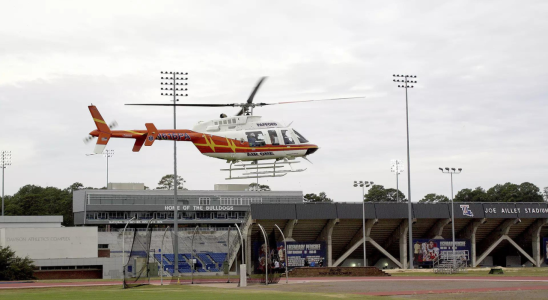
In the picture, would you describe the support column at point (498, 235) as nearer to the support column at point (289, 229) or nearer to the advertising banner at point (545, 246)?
the advertising banner at point (545, 246)

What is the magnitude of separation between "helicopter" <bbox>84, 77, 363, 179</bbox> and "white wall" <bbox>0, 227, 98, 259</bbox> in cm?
3732

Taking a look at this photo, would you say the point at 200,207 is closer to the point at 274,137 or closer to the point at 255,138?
the point at 274,137

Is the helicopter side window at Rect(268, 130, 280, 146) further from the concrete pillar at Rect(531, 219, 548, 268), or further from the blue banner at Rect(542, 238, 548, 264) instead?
the blue banner at Rect(542, 238, 548, 264)

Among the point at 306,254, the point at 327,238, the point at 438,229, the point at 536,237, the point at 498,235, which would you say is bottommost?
the point at 306,254

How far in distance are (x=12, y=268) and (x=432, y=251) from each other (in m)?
49.1

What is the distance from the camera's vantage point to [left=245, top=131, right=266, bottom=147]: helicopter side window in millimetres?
45594

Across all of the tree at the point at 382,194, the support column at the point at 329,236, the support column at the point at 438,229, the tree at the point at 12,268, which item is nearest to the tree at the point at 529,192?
the tree at the point at 382,194

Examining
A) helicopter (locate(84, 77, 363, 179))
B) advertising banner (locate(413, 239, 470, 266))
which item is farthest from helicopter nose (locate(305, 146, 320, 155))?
advertising banner (locate(413, 239, 470, 266))

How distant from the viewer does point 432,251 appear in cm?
8844

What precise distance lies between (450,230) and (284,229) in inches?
910

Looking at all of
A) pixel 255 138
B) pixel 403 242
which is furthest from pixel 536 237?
pixel 255 138

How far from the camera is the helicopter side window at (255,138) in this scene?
45.6 metres

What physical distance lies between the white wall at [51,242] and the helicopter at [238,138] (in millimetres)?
37320

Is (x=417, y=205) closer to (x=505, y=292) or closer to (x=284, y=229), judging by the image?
(x=284, y=229)
